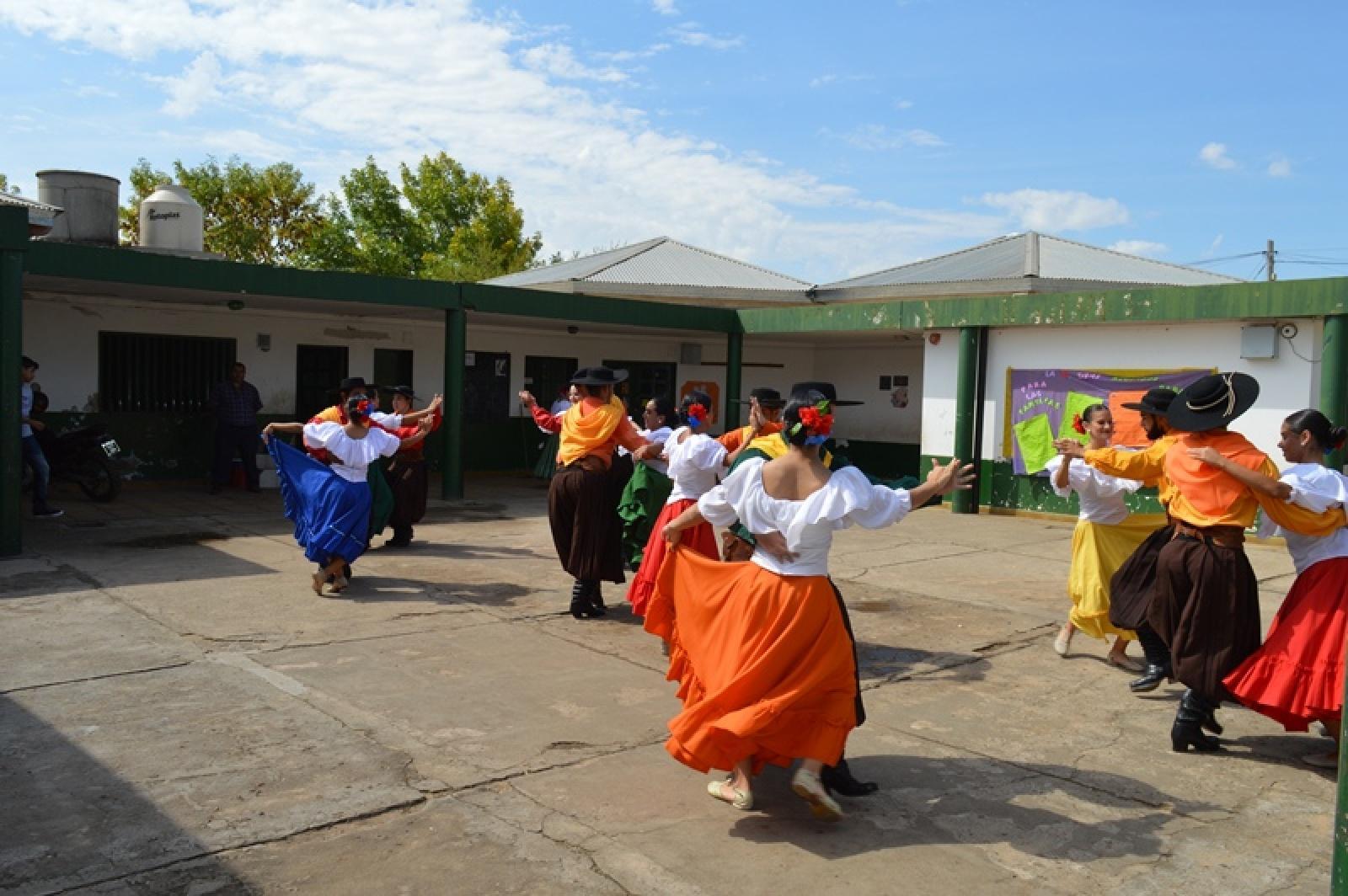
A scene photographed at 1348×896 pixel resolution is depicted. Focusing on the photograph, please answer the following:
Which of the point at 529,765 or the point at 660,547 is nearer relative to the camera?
the point at 529,765

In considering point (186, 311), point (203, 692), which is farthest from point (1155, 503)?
point (186, 311)

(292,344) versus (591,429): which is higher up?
(292,344)

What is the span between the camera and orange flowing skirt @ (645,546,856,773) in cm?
396

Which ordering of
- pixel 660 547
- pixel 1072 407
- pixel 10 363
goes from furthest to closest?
1. pixel 1072 407
2. pixel 10 363
3. pixel 660 547

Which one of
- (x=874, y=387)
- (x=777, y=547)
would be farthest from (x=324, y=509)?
(x=874, y=387)

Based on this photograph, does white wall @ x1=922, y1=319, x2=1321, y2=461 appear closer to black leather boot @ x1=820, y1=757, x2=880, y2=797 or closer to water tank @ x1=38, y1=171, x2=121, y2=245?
black leather boot @ x1=820, y1=757, x2=880, y2=797

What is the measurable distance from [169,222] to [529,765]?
15.4 m

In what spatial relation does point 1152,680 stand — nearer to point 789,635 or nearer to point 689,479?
point 689,479

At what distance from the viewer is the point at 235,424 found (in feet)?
47.3

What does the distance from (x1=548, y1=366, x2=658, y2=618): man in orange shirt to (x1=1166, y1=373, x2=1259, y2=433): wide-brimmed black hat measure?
3.47m

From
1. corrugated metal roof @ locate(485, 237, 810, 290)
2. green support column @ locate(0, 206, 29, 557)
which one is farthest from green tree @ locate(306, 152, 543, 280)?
green support column @ locate(0, 206, 29, 557)

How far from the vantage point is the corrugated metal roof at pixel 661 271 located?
2122cm

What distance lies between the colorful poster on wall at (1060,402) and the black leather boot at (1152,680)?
7.06 meters

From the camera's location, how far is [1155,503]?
12.8 metres
